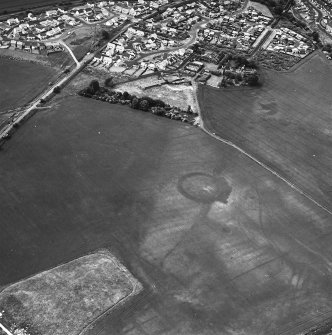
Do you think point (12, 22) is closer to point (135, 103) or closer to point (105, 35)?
point (105, 35)

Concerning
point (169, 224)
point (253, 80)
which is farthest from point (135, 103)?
point (169, 224)

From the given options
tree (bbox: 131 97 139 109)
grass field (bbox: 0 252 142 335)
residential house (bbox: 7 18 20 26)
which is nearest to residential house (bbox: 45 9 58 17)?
residential house (bbox: 7 18 20 26)

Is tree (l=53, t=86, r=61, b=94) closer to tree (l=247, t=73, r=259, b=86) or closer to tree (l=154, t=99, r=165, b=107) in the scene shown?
tree (l=154, t=99, r=165, b=107)

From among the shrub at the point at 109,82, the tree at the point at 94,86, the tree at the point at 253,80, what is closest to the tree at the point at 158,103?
the shrub at the point at 109,82

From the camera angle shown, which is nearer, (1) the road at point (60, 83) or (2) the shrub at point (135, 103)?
(1) the road at point (60, 83)

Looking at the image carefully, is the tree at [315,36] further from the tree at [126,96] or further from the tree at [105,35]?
the tree at [126,96]
